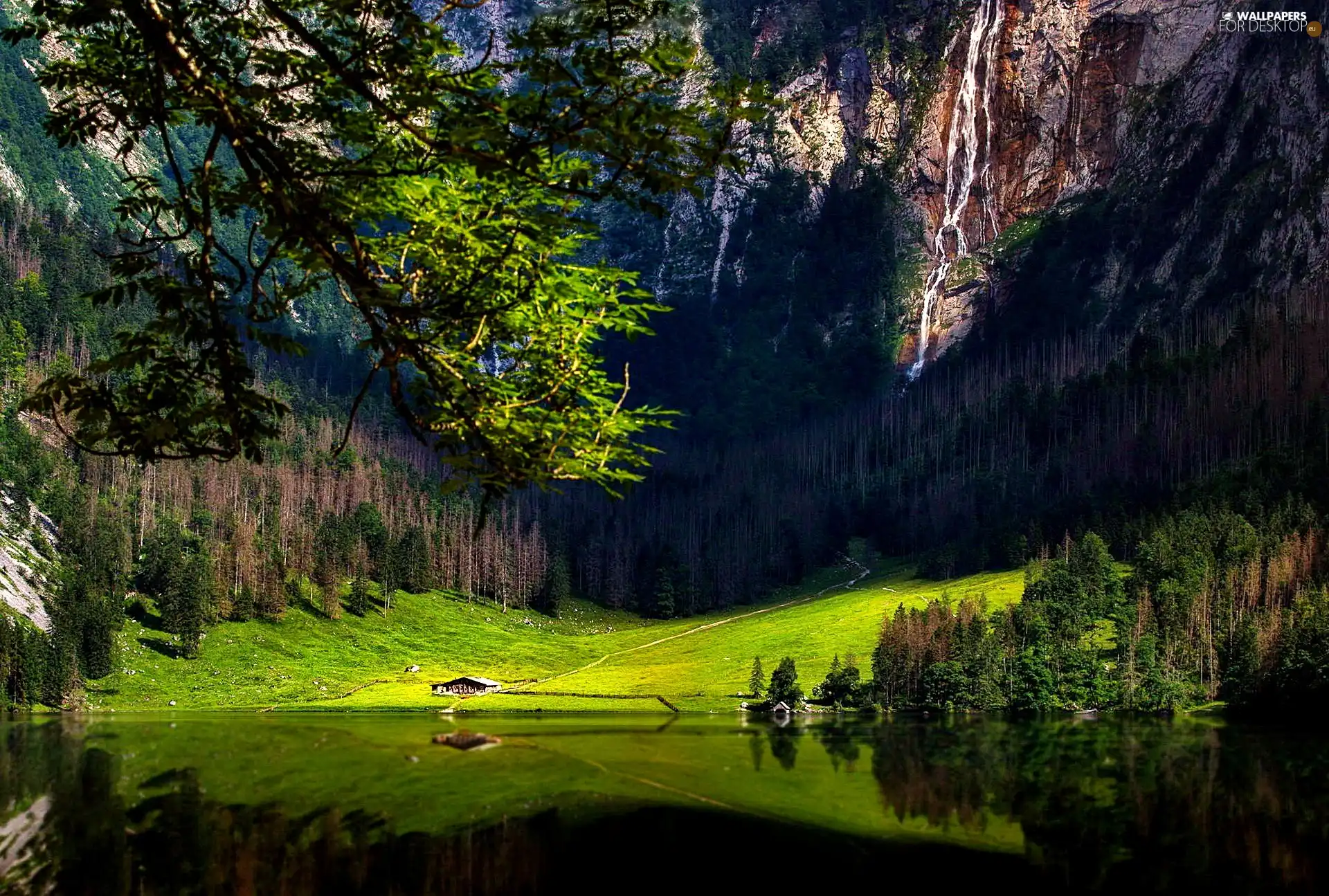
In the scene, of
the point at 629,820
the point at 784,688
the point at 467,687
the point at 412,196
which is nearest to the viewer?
the point at 412,196

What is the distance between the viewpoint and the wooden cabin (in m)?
171

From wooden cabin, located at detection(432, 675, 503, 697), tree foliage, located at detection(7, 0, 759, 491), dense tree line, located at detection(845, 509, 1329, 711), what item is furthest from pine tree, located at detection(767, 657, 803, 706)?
tree foliage, located at detection(7, 0, 759, 491)

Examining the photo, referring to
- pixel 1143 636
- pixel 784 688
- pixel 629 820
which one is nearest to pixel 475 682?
pixel 784 688

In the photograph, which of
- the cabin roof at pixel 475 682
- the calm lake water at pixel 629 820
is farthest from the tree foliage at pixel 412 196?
the cabin roof at pixel 475 682

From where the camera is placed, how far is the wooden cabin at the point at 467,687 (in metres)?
171

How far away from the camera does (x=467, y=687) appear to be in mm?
174625

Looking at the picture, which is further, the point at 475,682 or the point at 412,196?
the point at 475,682

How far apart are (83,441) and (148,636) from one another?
625 feet

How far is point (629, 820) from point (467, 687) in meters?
144

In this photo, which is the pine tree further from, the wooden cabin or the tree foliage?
the tree foliage

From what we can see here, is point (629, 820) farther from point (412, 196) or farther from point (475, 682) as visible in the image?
point (475, 682)

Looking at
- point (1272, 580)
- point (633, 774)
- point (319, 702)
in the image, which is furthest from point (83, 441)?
point (1272, 580)

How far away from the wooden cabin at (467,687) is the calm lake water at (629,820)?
347ft

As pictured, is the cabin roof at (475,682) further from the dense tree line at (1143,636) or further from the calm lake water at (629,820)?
the calm lake water at (629,820)
